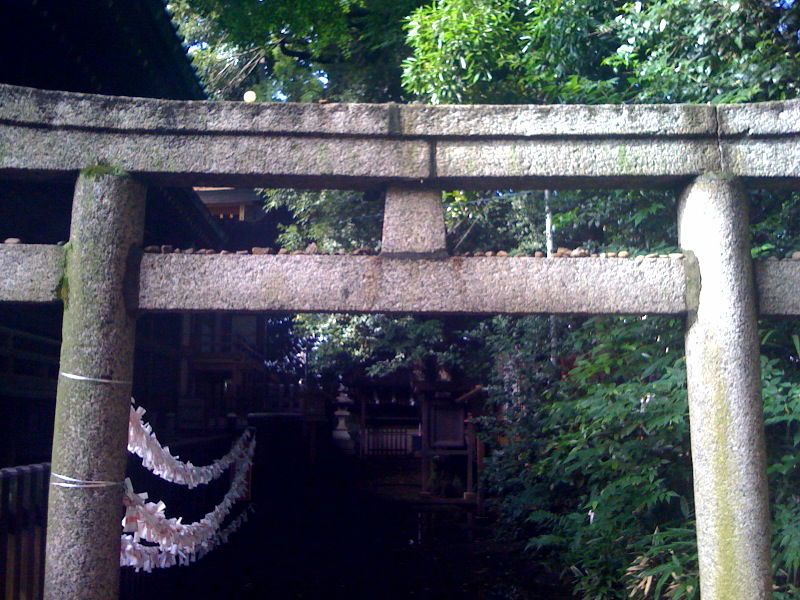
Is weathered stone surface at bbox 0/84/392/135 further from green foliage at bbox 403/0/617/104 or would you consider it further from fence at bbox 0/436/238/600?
green foliage at bbox 403/0/617/104

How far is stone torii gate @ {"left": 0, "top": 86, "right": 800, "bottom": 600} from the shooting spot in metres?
3.71

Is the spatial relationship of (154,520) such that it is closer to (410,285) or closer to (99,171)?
(99,171)

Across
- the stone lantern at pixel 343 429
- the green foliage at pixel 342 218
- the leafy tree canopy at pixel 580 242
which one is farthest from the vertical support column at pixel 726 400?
the stone lantern at pixel 343 429

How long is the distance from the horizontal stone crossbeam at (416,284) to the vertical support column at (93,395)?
14 centimetres

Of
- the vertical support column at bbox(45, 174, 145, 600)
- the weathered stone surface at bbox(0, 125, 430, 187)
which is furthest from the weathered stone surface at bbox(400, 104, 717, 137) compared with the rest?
the vertical support column at bbox(45, 174, 145, 600)

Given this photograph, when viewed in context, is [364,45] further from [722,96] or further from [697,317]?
[697,317]

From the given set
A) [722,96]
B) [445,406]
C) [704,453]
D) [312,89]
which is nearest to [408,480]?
[445,406]

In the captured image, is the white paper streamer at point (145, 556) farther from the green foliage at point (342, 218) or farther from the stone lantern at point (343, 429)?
the stone lantern at point (343, 429)

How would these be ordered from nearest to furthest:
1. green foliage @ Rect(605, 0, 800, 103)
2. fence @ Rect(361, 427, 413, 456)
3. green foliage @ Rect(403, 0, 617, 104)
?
1. green foliage @ Rect(605, 0, 800, 103)
2. green foliage @ Rect(403, 0, 617, 104)
3. fence @ Rect(361, 427, 413, 456)

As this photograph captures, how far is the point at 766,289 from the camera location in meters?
3.84

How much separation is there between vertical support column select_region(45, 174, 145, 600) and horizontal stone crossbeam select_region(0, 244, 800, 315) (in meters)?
0.14

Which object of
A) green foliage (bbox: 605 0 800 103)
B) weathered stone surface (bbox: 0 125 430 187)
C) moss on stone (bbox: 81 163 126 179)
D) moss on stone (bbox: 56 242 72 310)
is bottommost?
moss on stone (bbox: 56 242 72 310)

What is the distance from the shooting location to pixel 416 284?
385cm

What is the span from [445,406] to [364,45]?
6583mm
